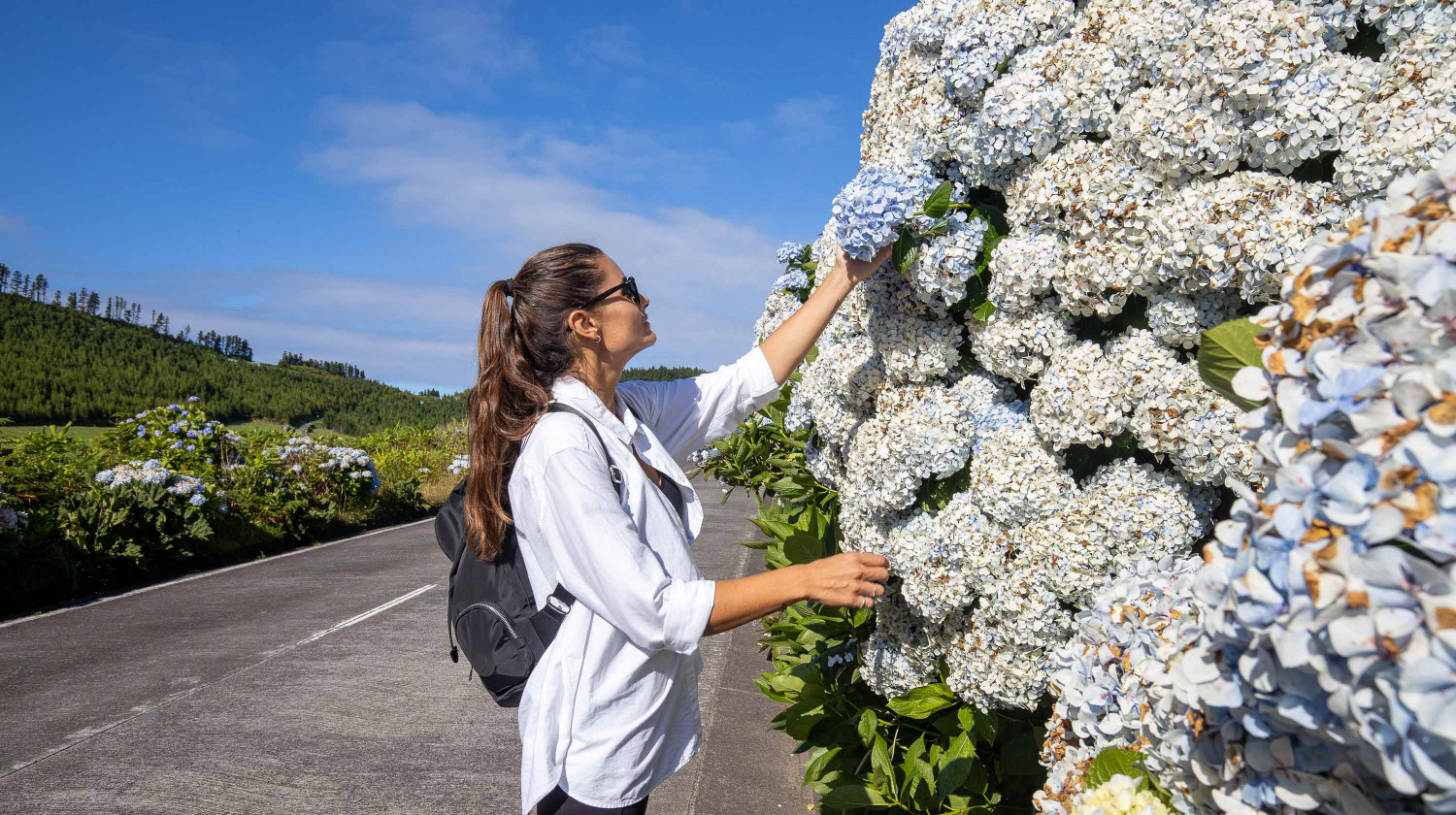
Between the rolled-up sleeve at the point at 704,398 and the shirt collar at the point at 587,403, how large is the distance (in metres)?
0.55

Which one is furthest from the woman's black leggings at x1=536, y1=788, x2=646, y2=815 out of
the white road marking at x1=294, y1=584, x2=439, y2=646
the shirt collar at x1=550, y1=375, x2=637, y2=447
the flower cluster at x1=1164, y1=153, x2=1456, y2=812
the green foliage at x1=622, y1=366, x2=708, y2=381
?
the green foliage at x1=622, y1=366, x2=708, y2=381

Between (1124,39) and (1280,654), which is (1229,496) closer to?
(1124,39)

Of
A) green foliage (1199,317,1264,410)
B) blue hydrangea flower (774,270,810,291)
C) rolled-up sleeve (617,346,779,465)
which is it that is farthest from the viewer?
blue hydrangea flower (774,270,810,291)

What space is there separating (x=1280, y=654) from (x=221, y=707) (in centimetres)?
572

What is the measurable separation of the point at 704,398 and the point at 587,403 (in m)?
0.74

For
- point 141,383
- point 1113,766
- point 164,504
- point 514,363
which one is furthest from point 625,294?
point 141,383

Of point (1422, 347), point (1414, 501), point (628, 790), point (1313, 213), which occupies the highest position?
point (1313, 213)

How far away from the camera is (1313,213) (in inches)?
68.6

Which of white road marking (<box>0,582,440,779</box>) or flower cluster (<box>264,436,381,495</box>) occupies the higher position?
flower cluster (<box>264,436,381,495</box>)

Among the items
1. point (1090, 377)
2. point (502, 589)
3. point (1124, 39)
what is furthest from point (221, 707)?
point (1124, 39)

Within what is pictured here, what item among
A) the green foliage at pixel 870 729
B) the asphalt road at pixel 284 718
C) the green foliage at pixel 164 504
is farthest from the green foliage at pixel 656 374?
the green foliage at pixel 870 729

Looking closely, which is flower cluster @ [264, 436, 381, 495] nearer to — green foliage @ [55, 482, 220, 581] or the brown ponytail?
green foliage @ [55, 482, 220, 581]

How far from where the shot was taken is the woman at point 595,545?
1908 mm

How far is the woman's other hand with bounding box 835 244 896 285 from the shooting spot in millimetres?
2430
